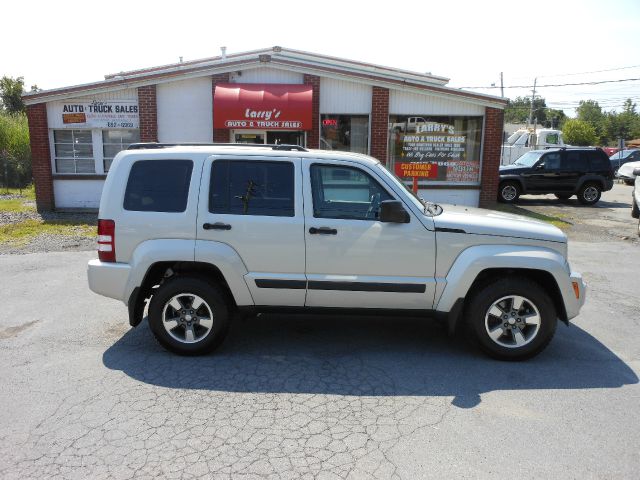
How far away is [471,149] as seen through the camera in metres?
14.5

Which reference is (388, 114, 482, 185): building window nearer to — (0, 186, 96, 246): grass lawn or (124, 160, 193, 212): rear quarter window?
(0, 186, 96, 246): grass lawn

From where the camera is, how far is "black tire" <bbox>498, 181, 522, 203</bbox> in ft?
55.4

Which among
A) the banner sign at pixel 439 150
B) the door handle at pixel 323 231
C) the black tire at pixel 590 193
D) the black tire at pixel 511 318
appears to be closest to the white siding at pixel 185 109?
the banner sign at pixel 439 150

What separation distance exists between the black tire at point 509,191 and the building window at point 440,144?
2.78m

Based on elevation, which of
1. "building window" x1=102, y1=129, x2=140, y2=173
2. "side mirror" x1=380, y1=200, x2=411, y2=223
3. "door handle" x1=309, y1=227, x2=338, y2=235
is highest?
"building window" x1=102, y1=129, x2=140, y2=173

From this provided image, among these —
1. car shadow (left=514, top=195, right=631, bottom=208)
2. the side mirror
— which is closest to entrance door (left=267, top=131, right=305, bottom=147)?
car shadow (left=514, top=195, right=631, bottom=208)

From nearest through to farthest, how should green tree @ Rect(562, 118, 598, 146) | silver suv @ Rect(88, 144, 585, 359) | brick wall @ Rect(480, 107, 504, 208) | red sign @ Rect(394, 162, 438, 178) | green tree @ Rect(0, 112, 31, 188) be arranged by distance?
silver suv @ Rect(88, 144, 585, 359) → red sign @ Rect(394, 162, 438, 178) → brick wall @ Rect(480, 107, 504, 208) → green tree @ Rect(0, 112, 31, 188) → green tree @ Rect(562, 118, 598, 146)

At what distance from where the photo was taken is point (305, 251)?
4.38 metres

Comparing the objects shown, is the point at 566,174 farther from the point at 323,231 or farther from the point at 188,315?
the point at 188,315

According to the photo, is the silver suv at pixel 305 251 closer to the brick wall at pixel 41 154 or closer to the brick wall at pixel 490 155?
the brick wall at pixel 490 155

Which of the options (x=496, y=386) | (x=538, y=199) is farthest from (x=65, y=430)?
(x=538, y=199)

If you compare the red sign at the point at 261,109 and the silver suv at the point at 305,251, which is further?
the red sign at the point at 261,109

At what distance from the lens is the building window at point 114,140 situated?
13.9 meters

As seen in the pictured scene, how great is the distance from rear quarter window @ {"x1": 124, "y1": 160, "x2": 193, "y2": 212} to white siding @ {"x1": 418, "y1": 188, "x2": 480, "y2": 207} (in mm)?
10820
